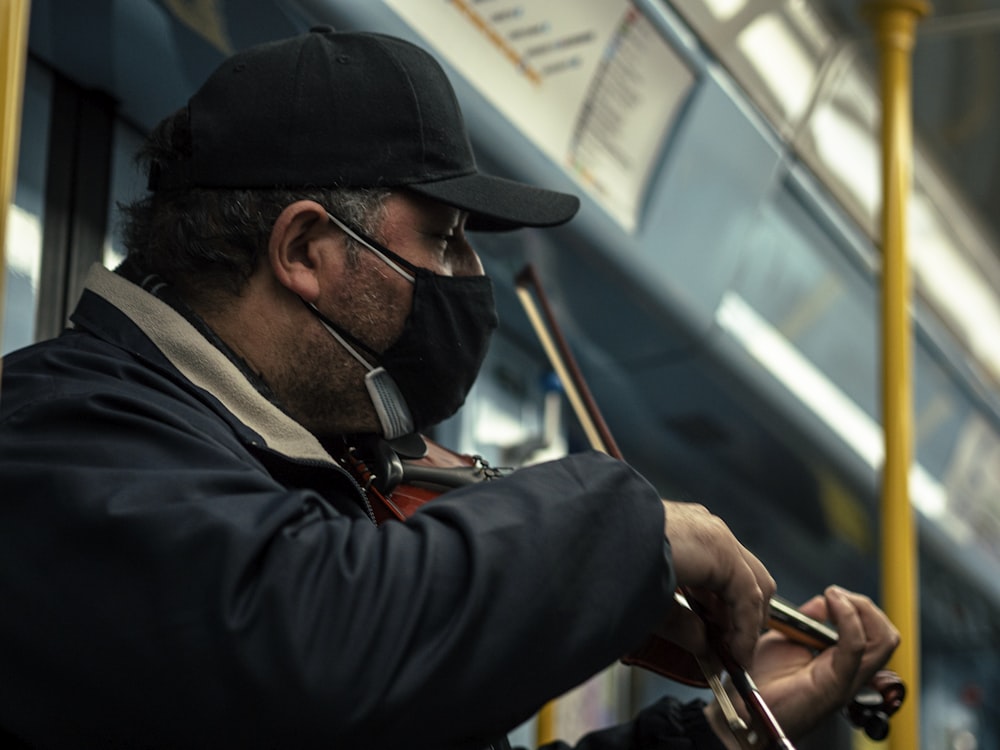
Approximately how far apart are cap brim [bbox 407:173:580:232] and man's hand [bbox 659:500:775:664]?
428mm

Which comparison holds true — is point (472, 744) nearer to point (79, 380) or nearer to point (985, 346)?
point (79, 380)

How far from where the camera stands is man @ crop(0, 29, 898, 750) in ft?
3.85

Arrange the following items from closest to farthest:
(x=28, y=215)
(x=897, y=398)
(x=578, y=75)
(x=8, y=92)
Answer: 1. (x=8, y=92)
2. (x=28, y=215)
3. (x=897, y=398)
4. (x=578, y=75)

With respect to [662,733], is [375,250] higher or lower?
higher

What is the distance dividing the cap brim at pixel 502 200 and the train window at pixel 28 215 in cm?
78

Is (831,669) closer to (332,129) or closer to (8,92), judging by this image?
(332,129)

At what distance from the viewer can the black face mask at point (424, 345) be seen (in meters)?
1.71

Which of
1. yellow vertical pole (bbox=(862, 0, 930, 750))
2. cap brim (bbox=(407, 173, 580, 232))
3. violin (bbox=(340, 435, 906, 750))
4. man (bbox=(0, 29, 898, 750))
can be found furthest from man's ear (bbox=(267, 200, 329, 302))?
yellow vertical pole (bbox=(862, 0, 930, 750))

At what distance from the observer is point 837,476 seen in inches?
162

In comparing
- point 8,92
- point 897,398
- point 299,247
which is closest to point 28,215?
point 299,247

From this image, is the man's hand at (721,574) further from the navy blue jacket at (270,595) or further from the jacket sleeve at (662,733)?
the jacket sleeve at (662,733)

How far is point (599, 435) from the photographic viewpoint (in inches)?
79.7

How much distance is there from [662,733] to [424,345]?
0.60 meters

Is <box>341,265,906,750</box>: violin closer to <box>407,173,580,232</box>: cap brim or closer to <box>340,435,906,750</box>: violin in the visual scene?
<box>340,435,906,750</box>: violin
